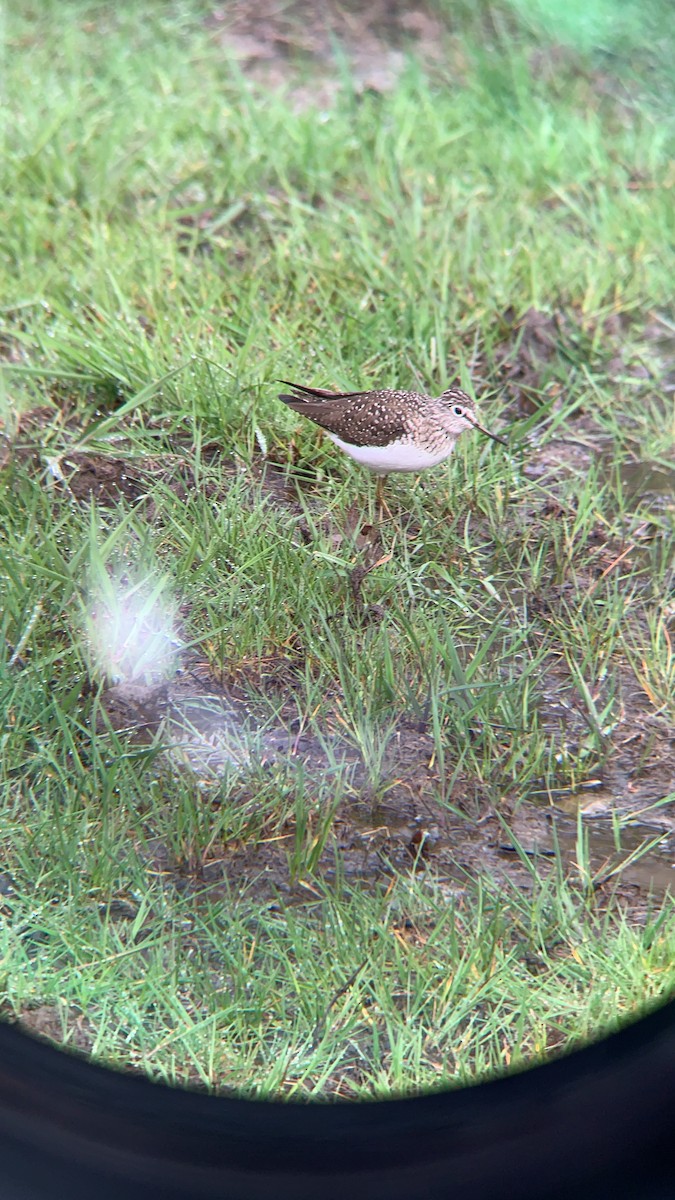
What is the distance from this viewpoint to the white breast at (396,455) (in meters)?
2.43

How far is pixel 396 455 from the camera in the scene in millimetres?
2434

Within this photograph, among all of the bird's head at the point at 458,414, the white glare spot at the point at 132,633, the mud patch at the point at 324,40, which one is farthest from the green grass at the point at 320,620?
the mud patch at the point at 324,40

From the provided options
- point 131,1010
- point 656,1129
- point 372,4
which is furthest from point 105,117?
point 656,1129

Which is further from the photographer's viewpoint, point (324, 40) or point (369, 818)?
point (324, 40)

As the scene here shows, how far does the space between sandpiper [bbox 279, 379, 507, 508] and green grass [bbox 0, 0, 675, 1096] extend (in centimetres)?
7

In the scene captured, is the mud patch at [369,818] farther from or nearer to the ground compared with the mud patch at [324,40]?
nearer to the ground

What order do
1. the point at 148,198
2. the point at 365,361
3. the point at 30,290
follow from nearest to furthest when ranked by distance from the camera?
the point at 365,361 → the point at 30,290 → the point at 148,198

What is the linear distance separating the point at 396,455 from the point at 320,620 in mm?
374

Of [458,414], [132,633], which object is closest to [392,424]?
[458,414]

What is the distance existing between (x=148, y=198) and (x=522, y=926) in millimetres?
2705

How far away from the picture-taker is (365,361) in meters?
2.95

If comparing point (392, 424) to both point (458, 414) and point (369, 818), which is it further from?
point (369, 818)

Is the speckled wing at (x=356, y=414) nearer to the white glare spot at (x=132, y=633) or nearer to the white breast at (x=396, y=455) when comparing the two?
the white breast at (x=396, y=455)

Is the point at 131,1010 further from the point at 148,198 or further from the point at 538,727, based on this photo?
the point at 148,198
